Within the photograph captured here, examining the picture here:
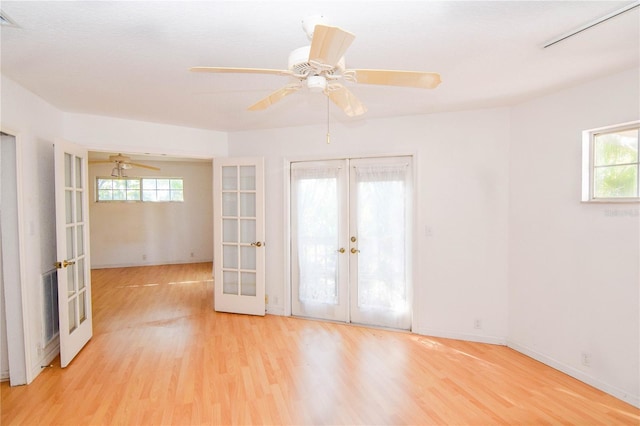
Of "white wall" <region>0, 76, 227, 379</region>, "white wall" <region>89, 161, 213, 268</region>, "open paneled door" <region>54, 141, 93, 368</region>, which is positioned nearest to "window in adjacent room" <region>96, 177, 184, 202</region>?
"white wall" <region>89, 161, 213, 268</region>

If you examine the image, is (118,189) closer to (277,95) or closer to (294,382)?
(294,382)

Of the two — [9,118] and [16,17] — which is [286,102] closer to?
[16,17]

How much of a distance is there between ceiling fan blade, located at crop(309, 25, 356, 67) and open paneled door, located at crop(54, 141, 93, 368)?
2.79m

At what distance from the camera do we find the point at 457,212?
3479mm

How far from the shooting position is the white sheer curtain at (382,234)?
3.73 m

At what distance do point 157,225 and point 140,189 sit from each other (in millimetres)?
938

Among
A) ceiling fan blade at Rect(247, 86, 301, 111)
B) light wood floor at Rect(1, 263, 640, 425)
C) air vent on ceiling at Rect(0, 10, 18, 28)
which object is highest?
air vent on ceiling at Rect(0, 10, 18, 28)

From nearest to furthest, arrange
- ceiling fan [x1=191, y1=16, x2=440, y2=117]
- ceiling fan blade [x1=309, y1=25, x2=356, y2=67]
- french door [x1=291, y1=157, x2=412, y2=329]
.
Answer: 1. ceiling fan blade [x1=309, y1=25, x2=356, y2=67]
2. ceiling fan [x1=191, y1=16, x2=440, y2=117]
3. french door [x1=291, y1=157, x2=412, y2=329]

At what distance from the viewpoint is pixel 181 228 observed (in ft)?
25.7

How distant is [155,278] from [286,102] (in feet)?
16.2

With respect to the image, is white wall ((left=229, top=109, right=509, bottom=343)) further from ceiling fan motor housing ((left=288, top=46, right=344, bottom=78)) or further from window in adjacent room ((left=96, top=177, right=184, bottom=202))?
window in adjacent room ((left=96, top=177, right=184, bottom=202))

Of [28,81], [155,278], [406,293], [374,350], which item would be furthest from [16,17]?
[155,278]

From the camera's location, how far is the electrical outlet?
2643mm

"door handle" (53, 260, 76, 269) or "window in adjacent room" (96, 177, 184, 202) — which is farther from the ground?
"window in adjacent room" (96, 177, 184, 202)
